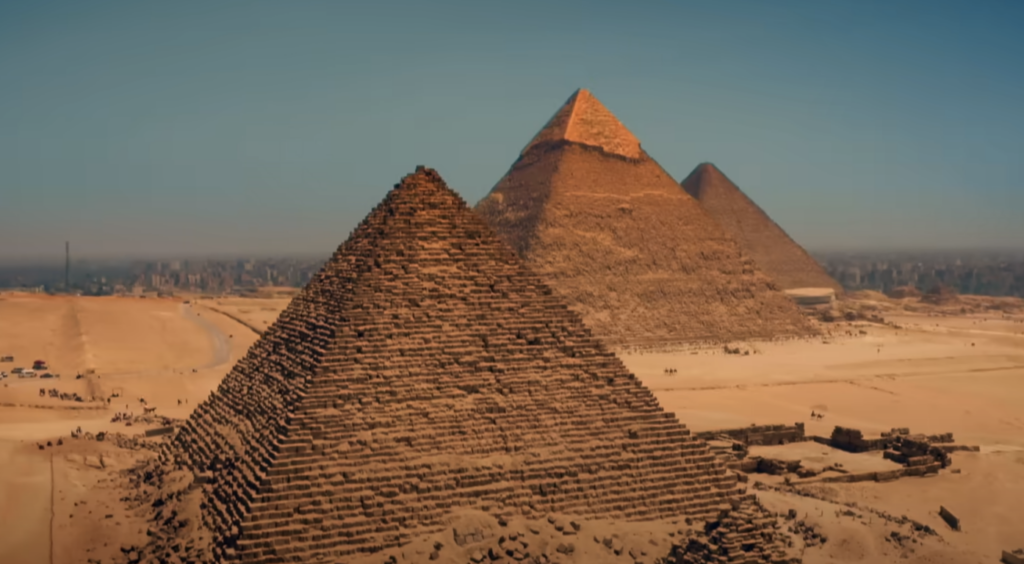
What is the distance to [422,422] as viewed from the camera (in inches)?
512

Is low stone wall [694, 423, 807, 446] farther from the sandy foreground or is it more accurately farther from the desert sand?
the desert sand

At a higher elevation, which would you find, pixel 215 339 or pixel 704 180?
pixel 704 180

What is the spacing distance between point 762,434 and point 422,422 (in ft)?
43.5

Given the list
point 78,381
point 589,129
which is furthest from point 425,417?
point 589,129

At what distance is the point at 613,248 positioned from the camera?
188 feet

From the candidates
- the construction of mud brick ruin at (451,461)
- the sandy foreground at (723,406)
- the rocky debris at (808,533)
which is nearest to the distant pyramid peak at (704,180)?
the sandy foreground at (723,406)

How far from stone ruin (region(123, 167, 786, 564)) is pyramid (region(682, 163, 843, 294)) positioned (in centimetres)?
6693

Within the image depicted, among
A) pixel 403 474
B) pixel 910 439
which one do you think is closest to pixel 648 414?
pixel 403 474

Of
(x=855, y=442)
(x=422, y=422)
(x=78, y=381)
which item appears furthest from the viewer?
(x=78, y=381)

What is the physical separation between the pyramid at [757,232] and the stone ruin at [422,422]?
66.9 meters

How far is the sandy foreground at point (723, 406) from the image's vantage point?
14.9 metres

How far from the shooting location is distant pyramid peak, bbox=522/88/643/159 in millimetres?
60156

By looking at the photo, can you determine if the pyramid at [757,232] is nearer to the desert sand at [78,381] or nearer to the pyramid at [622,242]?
the pyramid at [622,242]

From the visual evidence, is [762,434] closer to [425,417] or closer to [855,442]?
[855,442]
